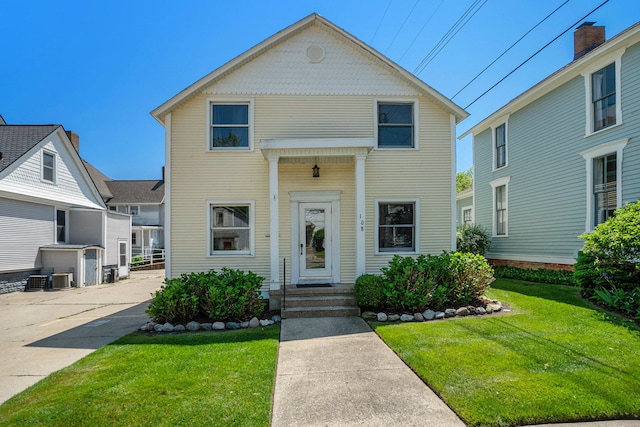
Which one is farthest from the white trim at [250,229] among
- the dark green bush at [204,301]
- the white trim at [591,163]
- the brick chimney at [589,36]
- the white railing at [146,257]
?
the white railing at [146,257]

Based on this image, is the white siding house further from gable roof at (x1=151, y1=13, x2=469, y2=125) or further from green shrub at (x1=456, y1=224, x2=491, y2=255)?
green shrub at (x1=456, y1=224, x2=491, y2=255)

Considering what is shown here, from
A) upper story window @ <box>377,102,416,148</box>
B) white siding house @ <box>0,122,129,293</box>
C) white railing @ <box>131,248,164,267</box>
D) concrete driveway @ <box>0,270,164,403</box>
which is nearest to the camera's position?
concrete driveway @ <box>0,270,164,403</box>

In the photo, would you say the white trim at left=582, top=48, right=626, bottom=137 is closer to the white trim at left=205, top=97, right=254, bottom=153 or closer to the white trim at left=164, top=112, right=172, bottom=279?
the white trim at left=205, top=97, right=254, bottom=153

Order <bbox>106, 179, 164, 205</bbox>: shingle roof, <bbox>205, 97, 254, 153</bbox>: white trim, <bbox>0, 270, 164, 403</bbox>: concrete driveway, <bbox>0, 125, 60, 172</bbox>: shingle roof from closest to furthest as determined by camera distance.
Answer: <bbox>0, 270, 164, 403</bbox>: concrete driveway, <bbox>205, 97, 254, 153</bbox>: white trim, <bbox>0, 125, 60, 172</bbox>: shingle roof, <bbox>106, 179, 164, 205</bbox>: shingle roof

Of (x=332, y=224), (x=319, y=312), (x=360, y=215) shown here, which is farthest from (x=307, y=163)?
(x=319, y=312)

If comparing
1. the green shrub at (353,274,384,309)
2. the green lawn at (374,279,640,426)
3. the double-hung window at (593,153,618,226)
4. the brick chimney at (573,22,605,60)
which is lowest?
the green lawn at (374,279,640,426)

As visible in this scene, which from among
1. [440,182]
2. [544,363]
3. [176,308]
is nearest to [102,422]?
[176,308]

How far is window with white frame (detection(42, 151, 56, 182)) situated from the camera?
15.0 meters

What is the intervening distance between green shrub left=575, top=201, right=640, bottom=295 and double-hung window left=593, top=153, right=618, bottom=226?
284 cm

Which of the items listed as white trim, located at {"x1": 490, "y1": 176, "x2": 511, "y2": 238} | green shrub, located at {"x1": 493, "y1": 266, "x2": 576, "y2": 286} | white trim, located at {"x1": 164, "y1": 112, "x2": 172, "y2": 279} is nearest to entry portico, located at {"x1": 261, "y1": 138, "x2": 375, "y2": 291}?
white trim, located at {"x1": 164, "y1": 112, "x2": 172, "y2": 279}

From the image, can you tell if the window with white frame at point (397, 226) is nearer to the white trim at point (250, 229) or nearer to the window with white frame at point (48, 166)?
the white trim at point (250, 229)

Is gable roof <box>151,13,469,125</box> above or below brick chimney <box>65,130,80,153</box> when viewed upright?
below

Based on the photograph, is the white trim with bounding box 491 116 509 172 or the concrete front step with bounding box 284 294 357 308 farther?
the white trim with bounding box 491 116 509 172

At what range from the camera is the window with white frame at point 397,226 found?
9.26 m
